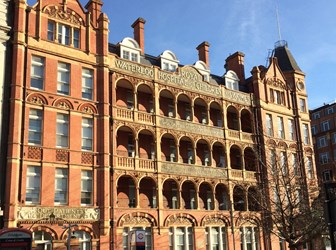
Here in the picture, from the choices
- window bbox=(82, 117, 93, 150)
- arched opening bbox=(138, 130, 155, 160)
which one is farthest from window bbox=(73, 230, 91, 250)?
arched opening bbox=(138, 130, 155, 160)

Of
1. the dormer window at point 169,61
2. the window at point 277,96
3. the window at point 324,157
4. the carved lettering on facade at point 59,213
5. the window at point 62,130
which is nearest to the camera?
the carved lettering on facade at point 59,213

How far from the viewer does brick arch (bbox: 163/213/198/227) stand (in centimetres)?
3231

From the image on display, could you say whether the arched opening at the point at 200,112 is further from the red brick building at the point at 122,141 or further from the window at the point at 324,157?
the window at the point at 324,157

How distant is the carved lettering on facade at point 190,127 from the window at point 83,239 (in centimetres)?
1082

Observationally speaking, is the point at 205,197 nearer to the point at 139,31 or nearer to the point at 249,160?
the point at 249,160

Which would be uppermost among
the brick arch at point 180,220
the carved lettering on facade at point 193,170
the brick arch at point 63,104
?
the brick arch at point 63,104

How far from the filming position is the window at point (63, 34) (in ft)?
101

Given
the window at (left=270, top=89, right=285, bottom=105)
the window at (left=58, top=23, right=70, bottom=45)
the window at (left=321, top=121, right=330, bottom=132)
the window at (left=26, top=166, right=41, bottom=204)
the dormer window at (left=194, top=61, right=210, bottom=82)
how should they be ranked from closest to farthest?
the window at (left=26, top=166, right=41, bottom=204)
the window at (left=58, top=23, right=70, bottom=45)
the dormer window at (left=194, top=61, right=210, bottom=82)
the window at (left=270, top=89, right=285, bottom=105)
the window at (left=321, top=121, right=330, bottom=132)

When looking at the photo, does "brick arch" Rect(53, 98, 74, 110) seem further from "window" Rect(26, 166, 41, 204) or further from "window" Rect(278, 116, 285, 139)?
"window" Rect(278, 116, 285, 139)

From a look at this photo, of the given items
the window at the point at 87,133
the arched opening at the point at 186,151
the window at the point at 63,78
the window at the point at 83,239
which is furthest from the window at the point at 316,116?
the window at the point at 83,239

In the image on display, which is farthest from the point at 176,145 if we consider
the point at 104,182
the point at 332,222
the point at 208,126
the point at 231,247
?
the point at 332,222

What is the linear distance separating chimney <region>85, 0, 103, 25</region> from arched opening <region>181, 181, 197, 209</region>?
50.7ft

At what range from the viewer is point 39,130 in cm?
2809

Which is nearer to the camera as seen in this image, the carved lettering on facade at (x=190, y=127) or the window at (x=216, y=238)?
the carved lettering on facade at (x=190, y=127)
